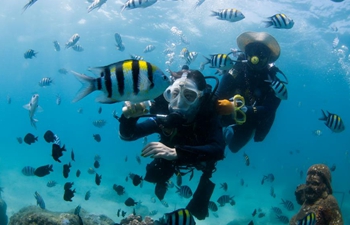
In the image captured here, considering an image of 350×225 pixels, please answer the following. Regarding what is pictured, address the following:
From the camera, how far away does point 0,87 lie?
391 ft

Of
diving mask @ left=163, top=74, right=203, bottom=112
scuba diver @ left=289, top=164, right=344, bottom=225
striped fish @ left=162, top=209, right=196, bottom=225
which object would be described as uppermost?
diving mask @ left=163, top=74, right=203, bottom=112

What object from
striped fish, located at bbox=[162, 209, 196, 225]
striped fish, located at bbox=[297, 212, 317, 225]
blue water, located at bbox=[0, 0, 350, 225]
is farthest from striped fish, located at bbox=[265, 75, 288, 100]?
blue water, located at bbox=[0, 0, 350, 225]

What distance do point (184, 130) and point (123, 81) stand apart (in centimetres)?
209

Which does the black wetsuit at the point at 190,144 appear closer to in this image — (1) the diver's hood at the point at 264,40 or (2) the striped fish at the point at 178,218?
Answer: (2) the striped fish at the point at 178,218

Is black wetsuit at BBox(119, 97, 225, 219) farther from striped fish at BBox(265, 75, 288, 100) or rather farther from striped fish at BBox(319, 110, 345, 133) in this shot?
striped fish at BBox(319, 110, 345, 133)

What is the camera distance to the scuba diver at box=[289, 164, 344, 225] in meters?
6.02

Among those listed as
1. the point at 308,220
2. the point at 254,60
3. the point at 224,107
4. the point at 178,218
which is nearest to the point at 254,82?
the point at 254,60

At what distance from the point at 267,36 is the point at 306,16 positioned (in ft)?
77.3

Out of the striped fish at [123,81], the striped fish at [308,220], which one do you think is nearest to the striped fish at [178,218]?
the striped fish at [123,81]

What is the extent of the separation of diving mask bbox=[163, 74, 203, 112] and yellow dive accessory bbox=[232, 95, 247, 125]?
889mm

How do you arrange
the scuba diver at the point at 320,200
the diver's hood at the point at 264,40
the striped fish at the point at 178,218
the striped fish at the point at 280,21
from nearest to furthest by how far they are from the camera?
the striped fish at the point at 178,218 < the scuba diver at the point at 320,200 < the striped fish at the point at 280,21 < the diver's hood at the point at 264,40

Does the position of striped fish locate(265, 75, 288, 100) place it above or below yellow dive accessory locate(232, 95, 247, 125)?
below

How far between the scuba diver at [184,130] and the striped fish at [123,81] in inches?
32.1

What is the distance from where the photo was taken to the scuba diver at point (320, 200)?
6.02 meters
